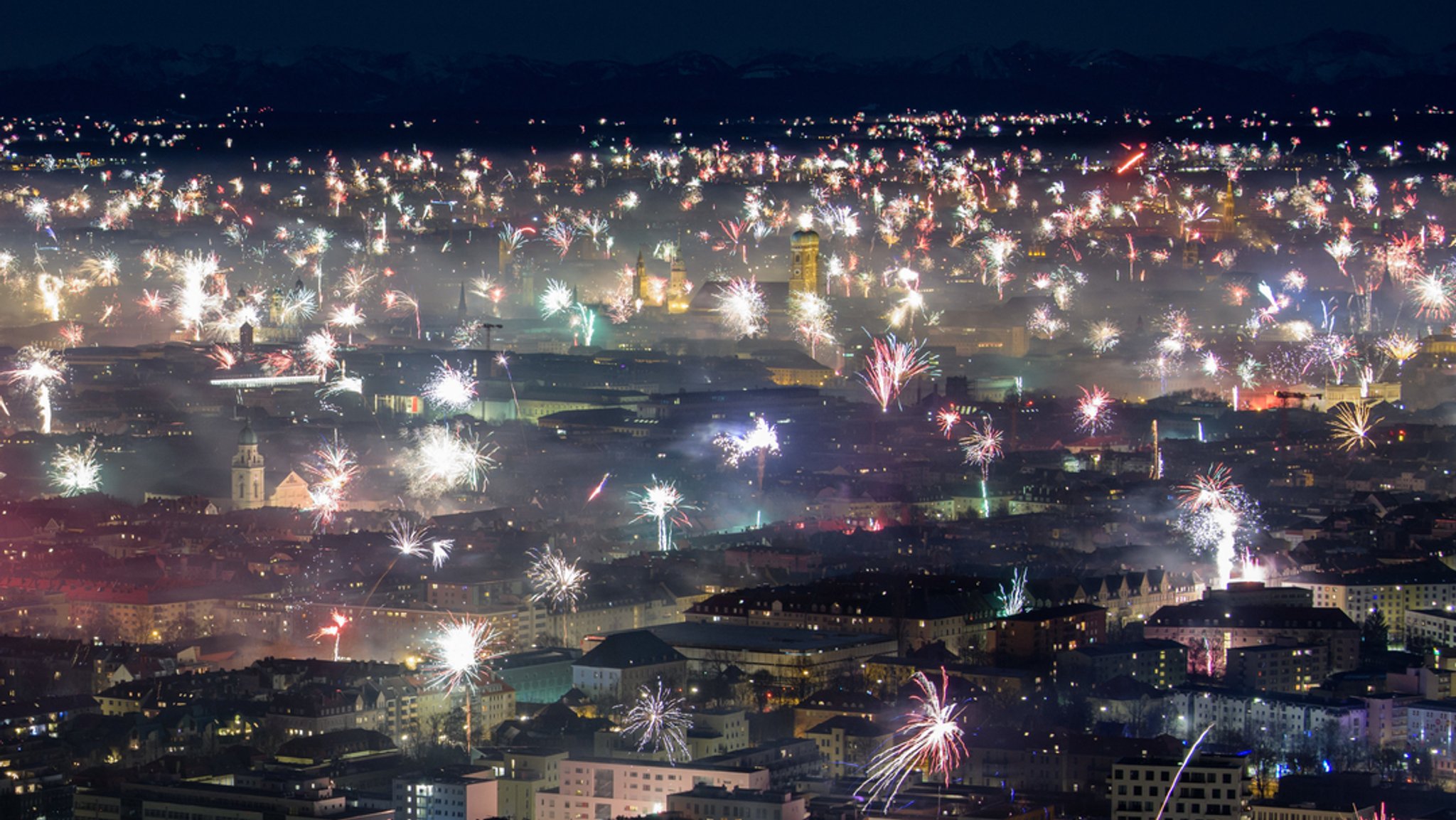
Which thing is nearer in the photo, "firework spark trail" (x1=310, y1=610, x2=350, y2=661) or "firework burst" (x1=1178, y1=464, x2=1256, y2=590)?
"firework spark trail" (x1=310, y1=610, x2=350, y2=661)

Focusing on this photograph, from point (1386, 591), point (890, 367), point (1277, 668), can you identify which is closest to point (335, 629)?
point (1277, 668)

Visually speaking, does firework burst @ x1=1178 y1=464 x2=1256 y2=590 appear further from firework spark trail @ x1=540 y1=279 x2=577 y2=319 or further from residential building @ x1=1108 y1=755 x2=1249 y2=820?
firework spark trail @ x1=540 y1=279 x2=577 y2=319

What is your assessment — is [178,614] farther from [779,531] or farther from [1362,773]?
[1362,773]

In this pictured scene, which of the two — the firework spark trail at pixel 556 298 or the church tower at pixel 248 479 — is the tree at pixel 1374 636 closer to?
the church tower at pixel 248 479

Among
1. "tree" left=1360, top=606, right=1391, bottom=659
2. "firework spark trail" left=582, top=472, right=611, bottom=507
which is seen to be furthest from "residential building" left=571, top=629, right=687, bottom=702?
"firework spark trail" left=582, top=472, right=611, bottom=507

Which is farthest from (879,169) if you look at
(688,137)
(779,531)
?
(779,531)

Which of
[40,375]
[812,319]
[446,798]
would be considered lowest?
[446,798]

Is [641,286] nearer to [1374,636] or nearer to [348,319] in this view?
[348,319]
